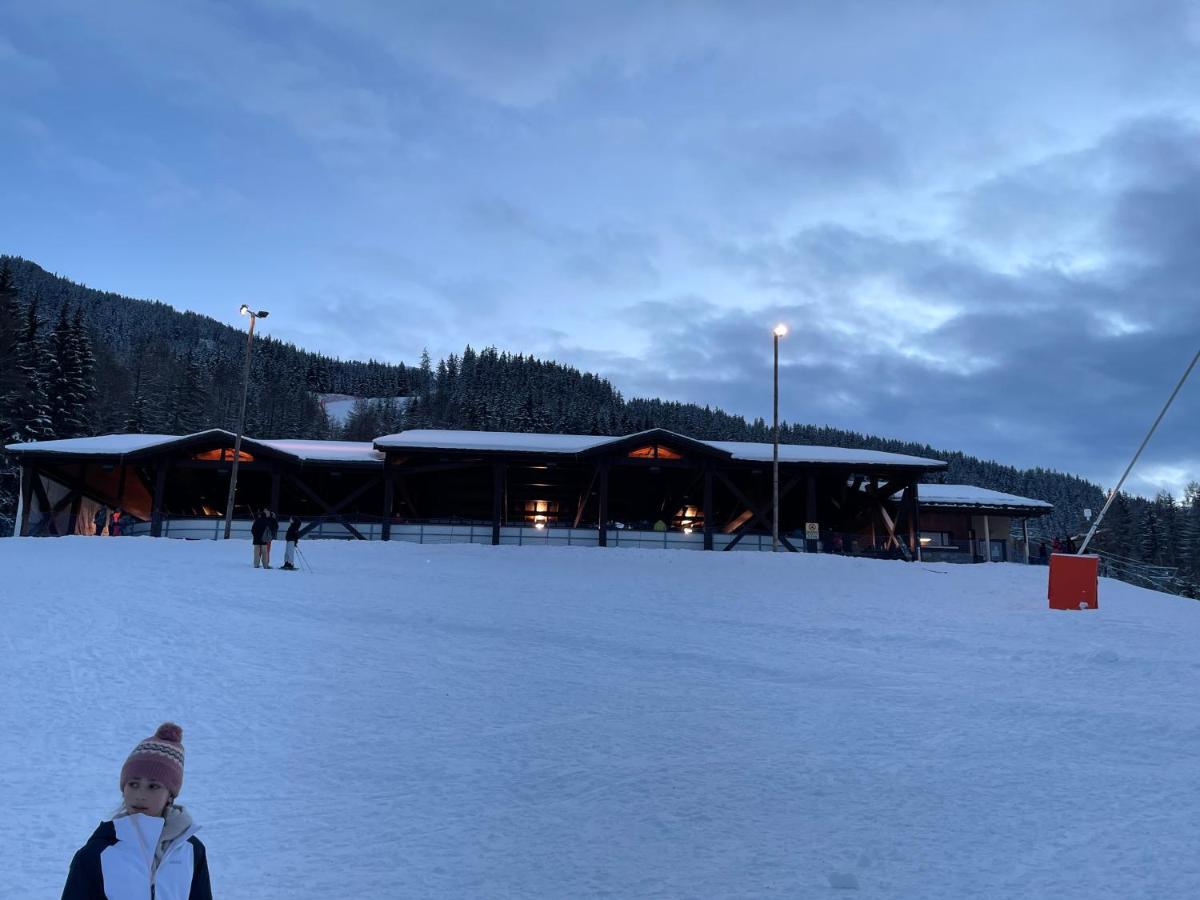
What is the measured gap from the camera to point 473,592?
631 inches

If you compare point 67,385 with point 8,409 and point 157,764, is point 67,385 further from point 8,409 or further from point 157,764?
point 157,764

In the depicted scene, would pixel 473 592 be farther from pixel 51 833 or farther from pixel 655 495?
pixel 655 495

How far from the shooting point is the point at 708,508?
30094 millimetres

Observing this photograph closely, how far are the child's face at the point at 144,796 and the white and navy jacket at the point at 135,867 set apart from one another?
0.10 feet

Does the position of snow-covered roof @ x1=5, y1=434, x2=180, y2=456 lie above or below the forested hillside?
below

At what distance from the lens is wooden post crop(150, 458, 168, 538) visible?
27.5 metres

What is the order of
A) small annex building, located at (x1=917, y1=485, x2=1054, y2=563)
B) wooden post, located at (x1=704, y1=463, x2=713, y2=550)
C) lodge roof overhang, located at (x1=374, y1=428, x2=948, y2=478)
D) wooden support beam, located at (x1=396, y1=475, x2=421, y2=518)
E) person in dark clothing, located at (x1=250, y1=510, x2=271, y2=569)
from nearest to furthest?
person in dark clothing, located at (x1=250, y1=510, x2=271, y2=569) → lodge roof overhang, located at (x1=374, y1=428, x2=948, y2=478) → wooden post, located at (x1=704, y1=463, x2=713, y2=550) → wooden support beam, located at (x1=396, y1=475, x2=421, y2=518) → small annex building, located at (x1=917, y1=485, x2=1054, y2=563)

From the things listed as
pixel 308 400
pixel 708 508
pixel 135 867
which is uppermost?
pixel 308 400

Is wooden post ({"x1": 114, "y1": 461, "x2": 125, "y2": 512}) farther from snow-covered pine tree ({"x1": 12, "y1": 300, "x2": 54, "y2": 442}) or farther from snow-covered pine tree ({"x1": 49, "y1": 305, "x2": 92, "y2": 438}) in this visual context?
snow-covered pine tree ({"x1": 49, "y1": 305, "x2": 92, "y2": 438})

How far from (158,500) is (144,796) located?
2928 centimetres

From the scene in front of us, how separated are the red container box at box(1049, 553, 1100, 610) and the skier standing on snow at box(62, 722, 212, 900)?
16.9 metres

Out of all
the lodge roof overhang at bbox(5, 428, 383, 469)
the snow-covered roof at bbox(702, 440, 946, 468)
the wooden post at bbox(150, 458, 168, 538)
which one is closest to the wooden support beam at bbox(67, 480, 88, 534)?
the lodge roof overhang at bbox(5, 428, 383, 469)

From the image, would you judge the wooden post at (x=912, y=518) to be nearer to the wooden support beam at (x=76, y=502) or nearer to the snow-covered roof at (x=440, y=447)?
the snow-covered roof at (x=440, y=447)

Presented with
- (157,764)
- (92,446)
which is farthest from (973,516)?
(157,764)
